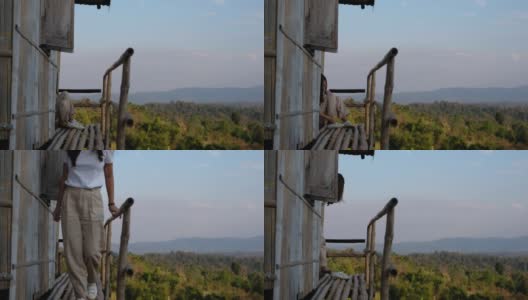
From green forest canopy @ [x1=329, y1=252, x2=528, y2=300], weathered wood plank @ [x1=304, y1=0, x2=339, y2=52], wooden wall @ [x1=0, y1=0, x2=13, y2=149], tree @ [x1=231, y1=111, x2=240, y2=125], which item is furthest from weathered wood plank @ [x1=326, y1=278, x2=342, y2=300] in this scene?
green forest canopy @ [x1=329, y1=252, x2=528, y2=300]

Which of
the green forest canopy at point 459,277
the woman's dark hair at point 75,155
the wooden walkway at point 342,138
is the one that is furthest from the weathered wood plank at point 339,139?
the green forest canopy at point 459,277

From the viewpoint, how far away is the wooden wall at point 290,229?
514 centimetres

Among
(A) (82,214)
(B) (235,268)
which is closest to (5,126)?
(A) (82,214)

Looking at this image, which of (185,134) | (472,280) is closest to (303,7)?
(185,134)

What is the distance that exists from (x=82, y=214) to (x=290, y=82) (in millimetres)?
977

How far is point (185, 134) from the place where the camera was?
7613 mm

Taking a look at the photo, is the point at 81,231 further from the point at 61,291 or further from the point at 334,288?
the point at 334,288

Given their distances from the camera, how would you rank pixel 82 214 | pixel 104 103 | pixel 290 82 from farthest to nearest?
1. pixel 104 103
2. pixel 290 82
3. pixel 82 214

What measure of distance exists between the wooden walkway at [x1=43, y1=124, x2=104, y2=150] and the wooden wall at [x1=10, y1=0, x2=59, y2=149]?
39mm

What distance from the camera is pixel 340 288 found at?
555cm

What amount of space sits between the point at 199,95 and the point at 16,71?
1.98 meters

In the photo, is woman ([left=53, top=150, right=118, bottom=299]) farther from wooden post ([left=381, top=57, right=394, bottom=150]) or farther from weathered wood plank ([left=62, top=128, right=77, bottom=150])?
wooden post ([left=381, top=57, right=394, bottom=150])

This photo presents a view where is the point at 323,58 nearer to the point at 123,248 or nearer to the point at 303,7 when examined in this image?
the point at 303,7

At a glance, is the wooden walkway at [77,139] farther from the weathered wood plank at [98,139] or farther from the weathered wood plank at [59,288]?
the weathered wood plank at [59,288]
